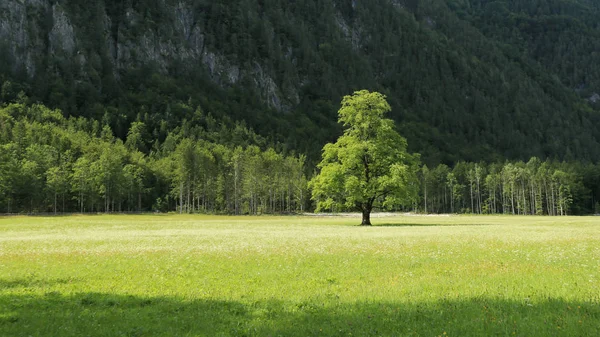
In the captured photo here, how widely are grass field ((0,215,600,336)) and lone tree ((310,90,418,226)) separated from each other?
31963 millimetres

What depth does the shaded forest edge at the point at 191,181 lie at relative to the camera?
12712 centimetres

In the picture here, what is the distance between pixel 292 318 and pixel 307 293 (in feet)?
10.1

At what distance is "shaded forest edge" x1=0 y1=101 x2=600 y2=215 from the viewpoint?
127 meters

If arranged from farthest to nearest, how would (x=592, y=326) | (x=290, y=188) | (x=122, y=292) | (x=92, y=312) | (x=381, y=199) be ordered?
(x=290, y=188)
(x=381, y=199)
(x=122, y=292)
(x=92, y=312)
(x=592, y=326)

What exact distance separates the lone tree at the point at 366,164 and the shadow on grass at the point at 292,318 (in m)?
44.1

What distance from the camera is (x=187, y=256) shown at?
24469 millimetres

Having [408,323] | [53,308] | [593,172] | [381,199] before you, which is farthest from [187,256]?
[593,172]

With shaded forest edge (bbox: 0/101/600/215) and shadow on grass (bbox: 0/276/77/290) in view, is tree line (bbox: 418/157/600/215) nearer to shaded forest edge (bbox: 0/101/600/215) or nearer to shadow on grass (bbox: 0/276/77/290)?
shaded forest edge (bbox: 0/101/600/215)

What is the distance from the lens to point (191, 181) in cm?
13850

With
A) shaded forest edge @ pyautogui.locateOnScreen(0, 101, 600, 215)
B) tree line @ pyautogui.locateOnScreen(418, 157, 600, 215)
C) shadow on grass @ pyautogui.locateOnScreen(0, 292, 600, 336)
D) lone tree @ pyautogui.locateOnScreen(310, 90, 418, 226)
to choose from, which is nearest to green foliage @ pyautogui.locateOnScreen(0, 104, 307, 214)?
shaded forest edge @ pyautogui.locateOnScreen(0, 101, 600, 215)

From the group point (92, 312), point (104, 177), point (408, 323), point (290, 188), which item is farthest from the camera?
point (290, 188)

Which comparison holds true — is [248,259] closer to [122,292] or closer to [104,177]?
[122,292]

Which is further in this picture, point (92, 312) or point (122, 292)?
point (122, 292)

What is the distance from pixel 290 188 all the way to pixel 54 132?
96.2 metres
